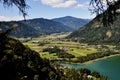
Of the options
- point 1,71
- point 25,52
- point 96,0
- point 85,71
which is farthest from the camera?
point 85,71

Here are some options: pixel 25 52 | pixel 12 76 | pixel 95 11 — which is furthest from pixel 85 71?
pixel 95 11

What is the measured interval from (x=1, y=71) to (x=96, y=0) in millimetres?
9869

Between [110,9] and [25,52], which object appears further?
[25,52]

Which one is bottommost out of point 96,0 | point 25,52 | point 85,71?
point 85,71

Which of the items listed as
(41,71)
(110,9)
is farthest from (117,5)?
(41,71)

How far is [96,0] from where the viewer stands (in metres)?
10.6

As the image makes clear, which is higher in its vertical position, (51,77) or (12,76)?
(12,76)

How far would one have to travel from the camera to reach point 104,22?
11.4m

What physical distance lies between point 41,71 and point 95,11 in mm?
83492

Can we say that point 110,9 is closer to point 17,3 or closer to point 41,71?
point 17,3

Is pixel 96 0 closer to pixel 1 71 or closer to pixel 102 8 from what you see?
pixel 102 8

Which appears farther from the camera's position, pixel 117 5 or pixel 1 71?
pixel 1 71

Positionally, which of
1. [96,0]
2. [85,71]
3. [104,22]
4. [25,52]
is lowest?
[85,71]

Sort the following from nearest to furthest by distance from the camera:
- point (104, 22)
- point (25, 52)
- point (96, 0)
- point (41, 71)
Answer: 1. point (96, 0)
2. point (104, 22)
3. point (41, 71)
4. point (25, 52)
